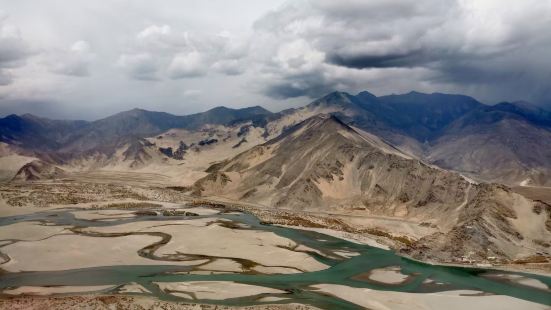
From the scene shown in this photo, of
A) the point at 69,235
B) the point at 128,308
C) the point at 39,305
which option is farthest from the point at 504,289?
the point at 69,235

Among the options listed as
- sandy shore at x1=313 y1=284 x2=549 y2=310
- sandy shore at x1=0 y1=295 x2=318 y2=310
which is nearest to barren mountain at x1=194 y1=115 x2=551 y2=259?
sandy shore at x1=313 y1=284 x2=549 y2=310

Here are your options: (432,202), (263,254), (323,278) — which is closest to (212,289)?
(323,278)

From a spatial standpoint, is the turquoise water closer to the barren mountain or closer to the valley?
the valley

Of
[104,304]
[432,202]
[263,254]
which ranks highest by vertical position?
[104,304]

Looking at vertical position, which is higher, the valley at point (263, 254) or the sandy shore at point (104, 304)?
the sandy shore at point (104, 304)

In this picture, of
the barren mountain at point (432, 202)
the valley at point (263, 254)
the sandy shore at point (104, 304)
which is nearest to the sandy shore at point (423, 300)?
the valley at point (263, 254)

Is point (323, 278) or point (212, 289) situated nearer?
point (212, 289)

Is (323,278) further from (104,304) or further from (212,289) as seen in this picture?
(104,304)

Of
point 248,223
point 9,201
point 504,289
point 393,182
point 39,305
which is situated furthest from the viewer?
point 393,182

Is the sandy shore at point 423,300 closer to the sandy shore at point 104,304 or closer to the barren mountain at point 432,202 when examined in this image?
the sandy shore at point 104,304

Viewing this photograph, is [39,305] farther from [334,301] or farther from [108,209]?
[108,209]

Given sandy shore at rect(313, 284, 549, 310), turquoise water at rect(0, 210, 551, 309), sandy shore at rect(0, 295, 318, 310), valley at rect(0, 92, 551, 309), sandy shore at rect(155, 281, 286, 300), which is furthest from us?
turquoise water at rect(0, 210, 551, 309)
